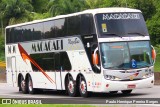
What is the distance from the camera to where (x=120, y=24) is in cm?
2209

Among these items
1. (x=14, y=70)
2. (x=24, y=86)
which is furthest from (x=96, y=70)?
(x=14, y=70)

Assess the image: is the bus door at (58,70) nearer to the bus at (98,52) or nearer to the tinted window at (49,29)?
the bus at (98,52)

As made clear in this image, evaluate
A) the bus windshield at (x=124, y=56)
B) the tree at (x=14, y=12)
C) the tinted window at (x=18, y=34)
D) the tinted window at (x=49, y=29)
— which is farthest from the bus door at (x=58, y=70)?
the tree at (x=14, y=12)

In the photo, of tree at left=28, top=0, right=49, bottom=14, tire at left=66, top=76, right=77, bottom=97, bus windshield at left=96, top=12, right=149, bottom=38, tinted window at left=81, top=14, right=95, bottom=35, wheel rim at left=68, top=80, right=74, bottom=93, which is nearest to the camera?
bus windshield at left=96, top=12, right=149, bottom=38

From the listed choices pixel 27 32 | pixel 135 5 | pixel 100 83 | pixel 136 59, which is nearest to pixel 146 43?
pixel 136 59

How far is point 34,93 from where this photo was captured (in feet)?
95.3

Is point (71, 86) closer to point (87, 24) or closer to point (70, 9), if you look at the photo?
point (87, 24)

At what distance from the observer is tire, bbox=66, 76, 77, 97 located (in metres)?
23.5

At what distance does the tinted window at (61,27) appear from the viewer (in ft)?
79.8

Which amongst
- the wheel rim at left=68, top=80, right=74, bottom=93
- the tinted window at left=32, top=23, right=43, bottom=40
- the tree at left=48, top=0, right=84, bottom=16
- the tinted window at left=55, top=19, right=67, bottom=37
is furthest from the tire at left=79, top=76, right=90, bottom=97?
the tree at left=48, top=0, right=84, bottom=16

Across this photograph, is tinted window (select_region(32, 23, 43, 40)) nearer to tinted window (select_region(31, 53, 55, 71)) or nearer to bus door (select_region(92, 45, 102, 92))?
tinted window (select_region(31, 53, 55, 71))

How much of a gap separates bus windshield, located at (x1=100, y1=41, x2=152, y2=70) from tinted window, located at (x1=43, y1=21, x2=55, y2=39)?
15.0ft

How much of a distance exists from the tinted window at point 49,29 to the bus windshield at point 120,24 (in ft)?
13.1

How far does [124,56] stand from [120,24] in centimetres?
138
